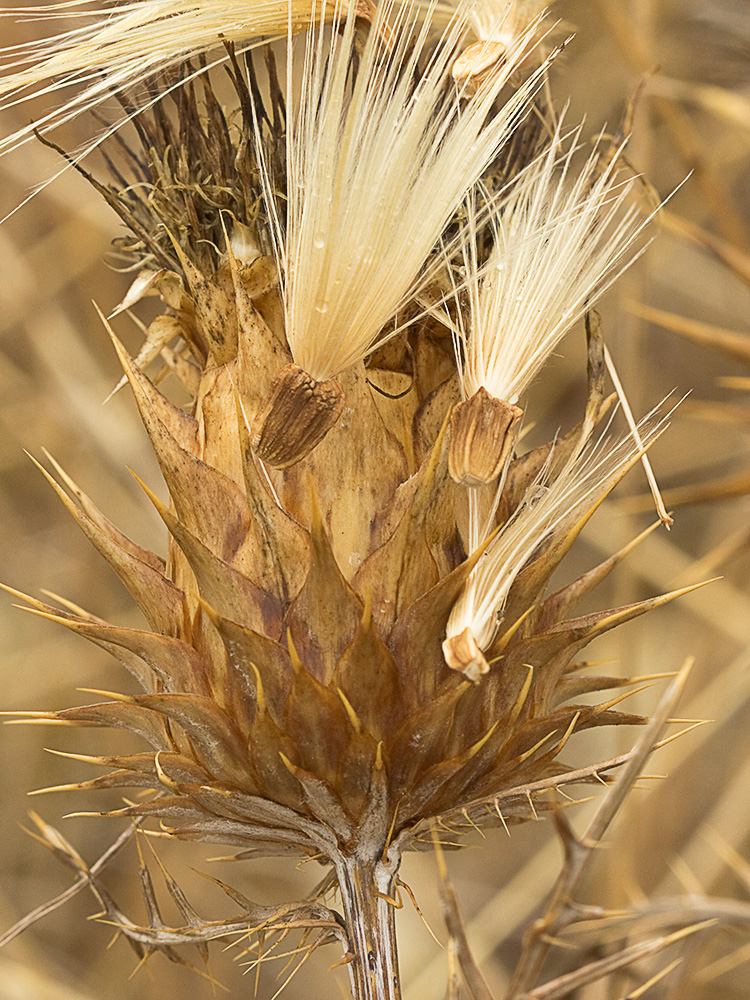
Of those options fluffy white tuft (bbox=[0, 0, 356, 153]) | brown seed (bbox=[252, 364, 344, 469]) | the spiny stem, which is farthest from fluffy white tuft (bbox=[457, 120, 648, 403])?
the spiny stem

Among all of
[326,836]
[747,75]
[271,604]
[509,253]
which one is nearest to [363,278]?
[509,253]

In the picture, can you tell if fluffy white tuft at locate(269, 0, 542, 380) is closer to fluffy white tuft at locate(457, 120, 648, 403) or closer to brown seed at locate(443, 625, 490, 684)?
fluffy white tuft at locate(457, 120, 648, 403)

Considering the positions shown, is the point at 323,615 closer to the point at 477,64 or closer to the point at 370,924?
the point at 370,924

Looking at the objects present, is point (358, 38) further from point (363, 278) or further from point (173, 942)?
point (173, 942)

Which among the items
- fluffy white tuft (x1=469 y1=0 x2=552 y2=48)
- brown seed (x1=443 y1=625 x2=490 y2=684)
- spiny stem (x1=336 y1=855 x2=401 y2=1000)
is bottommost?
spiny stem (x1=336 y1=855 x2=401 y2=1000)

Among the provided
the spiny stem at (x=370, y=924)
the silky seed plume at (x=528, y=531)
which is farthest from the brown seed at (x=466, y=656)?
the spiny stem at (x=370, y=924)

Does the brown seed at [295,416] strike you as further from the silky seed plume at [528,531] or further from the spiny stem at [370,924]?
the spiny stem at [370,924]
